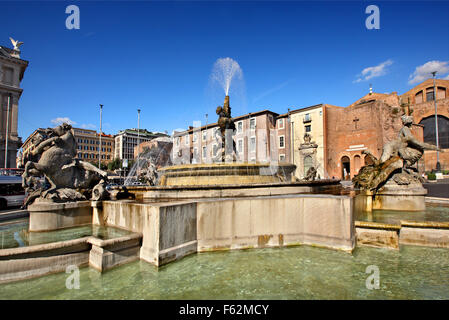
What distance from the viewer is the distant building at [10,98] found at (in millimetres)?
37438

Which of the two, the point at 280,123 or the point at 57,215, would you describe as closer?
the point at 57,215

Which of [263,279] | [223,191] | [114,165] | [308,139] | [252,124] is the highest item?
[252,124]

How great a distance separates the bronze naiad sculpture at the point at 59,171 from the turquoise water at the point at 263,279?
10.1 ft

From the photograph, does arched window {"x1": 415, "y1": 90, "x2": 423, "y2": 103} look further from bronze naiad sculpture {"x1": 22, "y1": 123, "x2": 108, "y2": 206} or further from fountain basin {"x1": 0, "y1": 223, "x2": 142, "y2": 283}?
fountain basin {"x1": 0, "y1": 223, "x2": 142, "y2": 283}

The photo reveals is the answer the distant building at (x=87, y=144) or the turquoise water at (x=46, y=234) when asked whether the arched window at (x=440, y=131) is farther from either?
the distant building at (x=87, y=144)

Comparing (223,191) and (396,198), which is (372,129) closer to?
(396,198)

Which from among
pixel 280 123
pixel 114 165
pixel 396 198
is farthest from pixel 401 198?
pixel 114 165

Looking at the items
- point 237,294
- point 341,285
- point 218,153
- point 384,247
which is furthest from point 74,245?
point 218,153

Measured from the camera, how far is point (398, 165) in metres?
8.43

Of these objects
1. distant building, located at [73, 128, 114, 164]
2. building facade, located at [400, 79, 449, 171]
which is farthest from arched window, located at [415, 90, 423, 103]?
distant building, located at [73, 128, 114, 164]

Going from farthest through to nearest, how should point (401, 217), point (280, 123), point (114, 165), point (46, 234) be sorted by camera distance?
1. point (114, 165)
2. point (280, 123)
3. point (401, 217)
4. point (46, 234)

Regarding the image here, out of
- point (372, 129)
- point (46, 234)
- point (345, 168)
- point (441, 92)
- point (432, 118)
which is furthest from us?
point (441, 92)

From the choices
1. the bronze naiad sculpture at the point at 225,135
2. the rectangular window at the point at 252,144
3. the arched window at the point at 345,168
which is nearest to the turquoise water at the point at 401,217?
the bronze naiad sculpture at the point at 225,135

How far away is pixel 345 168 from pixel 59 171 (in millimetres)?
40666
